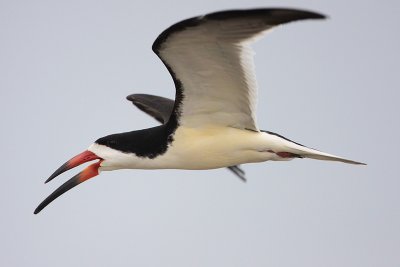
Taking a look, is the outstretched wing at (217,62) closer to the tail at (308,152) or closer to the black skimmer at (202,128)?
the black skimmer at (202,128)

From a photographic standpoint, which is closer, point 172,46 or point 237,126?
point 172,46

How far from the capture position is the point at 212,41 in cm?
709

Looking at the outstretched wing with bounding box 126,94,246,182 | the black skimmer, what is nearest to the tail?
the black skimmer

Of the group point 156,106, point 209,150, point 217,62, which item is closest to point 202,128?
point 209,150

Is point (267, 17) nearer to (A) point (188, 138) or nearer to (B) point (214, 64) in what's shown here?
(B) point (214, 64)

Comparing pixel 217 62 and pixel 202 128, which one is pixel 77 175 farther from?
pixel 217 62

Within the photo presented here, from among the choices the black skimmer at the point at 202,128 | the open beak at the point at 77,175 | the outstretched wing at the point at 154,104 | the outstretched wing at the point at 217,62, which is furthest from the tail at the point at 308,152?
the outstretched wing at the point at 154,104

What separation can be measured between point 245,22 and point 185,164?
2.71 m

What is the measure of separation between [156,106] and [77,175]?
2493 mm

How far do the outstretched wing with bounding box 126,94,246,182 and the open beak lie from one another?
2.06 metres

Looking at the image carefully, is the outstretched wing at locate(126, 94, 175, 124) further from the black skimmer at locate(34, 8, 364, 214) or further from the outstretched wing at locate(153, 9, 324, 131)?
the outstretched wing at locate(153, 9, 324, 131)

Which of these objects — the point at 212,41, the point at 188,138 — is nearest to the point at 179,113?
the point at 188,138

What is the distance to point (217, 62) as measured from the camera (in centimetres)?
758

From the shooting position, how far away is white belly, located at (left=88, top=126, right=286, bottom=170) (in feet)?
27.9
